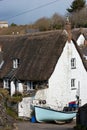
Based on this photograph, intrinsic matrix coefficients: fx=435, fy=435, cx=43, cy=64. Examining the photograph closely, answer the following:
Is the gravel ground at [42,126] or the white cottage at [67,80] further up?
the white cottage at [67,80]

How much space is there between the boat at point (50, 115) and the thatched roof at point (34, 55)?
421cm

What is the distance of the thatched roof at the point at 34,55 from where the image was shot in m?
44.6

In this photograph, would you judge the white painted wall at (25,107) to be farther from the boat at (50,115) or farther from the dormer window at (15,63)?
the dormer window at (15,63)

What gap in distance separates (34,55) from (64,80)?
4802mm

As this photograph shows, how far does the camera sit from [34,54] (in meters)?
47.3

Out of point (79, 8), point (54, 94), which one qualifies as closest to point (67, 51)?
point (54, 94)

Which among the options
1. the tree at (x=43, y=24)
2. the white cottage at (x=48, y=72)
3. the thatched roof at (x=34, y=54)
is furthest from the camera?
the tree at (x=43, y=24)

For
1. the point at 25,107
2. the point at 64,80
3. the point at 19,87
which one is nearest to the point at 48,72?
the point at 64,80

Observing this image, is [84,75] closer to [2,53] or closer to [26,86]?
[26,86]

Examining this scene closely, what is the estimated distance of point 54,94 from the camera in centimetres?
4388

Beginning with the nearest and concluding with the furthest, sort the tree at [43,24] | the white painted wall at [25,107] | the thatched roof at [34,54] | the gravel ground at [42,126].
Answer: the gravel ground at [42,126] → the white painted wall at [25,107] → the thatched roof at [34,54] → the tree at [43,24]

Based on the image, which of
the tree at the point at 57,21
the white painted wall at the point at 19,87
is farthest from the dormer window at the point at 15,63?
the tree at the point at 57,21

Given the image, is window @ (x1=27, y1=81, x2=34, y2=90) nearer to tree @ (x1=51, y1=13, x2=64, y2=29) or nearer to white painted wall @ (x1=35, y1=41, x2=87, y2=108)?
white painted wall @ (x1=35, y1=41, x2=87, y2=108)

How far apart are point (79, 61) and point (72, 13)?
68196 millimetres
